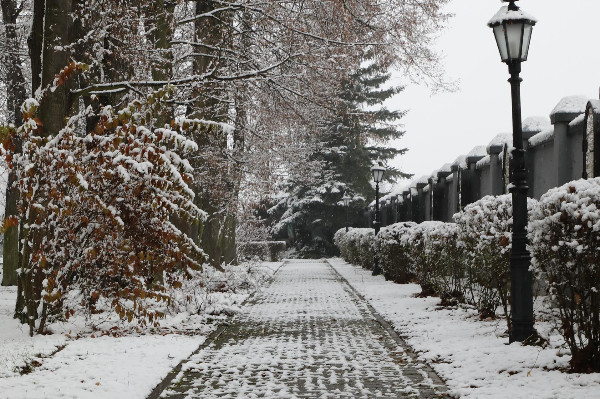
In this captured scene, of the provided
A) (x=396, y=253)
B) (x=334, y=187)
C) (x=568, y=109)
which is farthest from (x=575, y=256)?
(x=334, y=187)

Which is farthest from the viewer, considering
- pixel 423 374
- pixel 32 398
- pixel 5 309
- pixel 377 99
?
pixel 377 99

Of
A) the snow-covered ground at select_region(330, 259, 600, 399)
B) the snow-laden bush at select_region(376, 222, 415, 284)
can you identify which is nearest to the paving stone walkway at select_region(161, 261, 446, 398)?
the snow-covered ground at select_region(330, 259, 600, 399)

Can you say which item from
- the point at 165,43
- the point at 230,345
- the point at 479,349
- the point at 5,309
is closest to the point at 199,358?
the point at 230,345

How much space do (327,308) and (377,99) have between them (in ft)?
135

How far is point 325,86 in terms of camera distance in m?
16.6

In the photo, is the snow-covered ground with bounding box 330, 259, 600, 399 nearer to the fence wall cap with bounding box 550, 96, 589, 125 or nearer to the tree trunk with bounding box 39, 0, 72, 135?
the fence wall cap with bounding box 550, 96, 589, 125

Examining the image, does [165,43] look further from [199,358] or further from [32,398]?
[32,398]

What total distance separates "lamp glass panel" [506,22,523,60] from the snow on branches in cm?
404

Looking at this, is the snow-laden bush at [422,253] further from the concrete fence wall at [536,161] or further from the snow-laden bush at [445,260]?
the concrete fence wall at [536,161]

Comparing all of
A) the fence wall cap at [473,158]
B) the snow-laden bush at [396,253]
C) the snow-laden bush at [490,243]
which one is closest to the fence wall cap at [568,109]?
the snow-laden bush at [490,243]

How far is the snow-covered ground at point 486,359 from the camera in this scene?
615 cm

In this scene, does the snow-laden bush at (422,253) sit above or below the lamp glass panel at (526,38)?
below

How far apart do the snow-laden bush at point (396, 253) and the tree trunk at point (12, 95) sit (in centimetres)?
987

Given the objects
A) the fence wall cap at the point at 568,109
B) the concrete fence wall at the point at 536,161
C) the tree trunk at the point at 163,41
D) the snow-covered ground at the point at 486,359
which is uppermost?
the tree trunk at the point at 163,41
